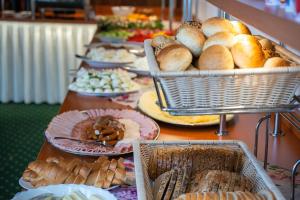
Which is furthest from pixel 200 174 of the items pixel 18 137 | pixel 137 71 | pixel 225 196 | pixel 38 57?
pixel 38 57

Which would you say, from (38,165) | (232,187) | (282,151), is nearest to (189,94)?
(232,187)

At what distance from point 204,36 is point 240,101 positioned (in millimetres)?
205

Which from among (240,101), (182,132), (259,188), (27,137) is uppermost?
(240,101)

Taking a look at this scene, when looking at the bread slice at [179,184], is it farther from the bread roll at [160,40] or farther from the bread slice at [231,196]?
the bread roll at [160,40]

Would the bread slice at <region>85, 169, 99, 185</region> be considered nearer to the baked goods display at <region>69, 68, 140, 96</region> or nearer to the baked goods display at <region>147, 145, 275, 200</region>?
the baked goods display at <region>147, 145, 275, 200</region>

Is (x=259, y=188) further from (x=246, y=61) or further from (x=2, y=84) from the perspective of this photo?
(x=2, y=84)

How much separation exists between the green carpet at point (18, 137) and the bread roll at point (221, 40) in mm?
1887

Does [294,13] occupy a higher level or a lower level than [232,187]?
higher

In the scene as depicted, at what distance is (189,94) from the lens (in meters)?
0.77

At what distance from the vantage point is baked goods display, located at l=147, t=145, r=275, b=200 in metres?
0.78

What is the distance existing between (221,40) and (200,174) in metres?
0.25

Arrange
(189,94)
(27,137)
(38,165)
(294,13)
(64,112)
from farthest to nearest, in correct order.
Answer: (27,137) < (64,112) < (38,165) < (189,94) < (294,13)

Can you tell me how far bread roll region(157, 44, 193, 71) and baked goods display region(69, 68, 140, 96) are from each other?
1.17 metres

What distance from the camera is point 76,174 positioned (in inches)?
45.4
